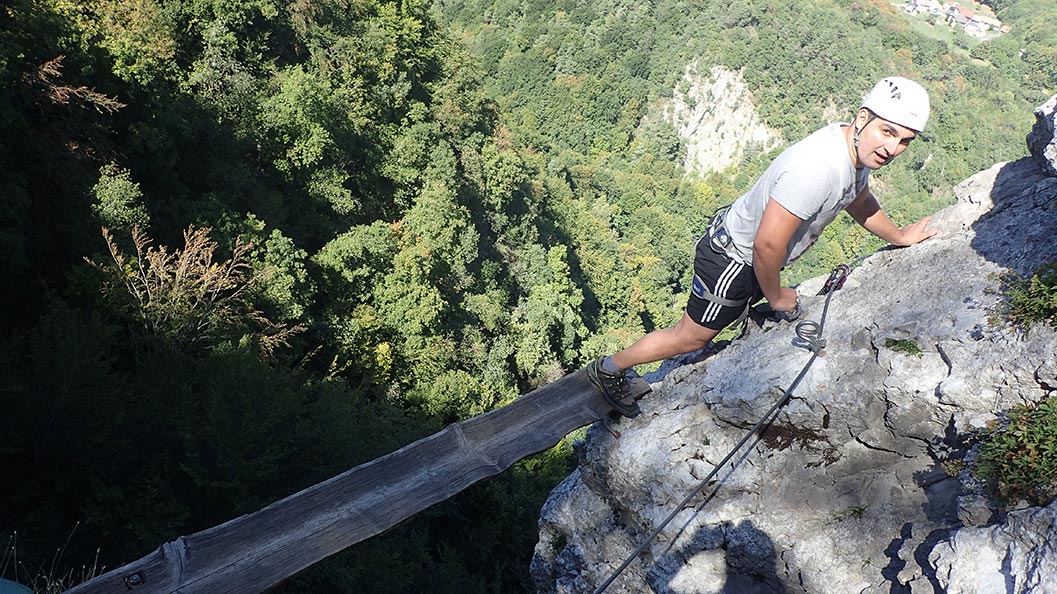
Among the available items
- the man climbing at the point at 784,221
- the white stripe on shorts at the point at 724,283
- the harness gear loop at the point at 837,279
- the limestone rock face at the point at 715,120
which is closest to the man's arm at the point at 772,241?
the man climbing at the point at 784,221

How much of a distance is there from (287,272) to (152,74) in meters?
6.11

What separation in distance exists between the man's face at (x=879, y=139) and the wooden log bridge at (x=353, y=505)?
223cm

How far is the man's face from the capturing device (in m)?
3.26

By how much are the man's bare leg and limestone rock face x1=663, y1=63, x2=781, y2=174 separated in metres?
105

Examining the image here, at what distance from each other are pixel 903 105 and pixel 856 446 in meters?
1.91

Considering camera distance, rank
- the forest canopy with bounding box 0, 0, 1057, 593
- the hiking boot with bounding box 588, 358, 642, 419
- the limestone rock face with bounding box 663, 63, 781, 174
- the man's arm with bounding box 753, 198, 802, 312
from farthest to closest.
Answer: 1. the limestone rock face with bounding box 663, 63, 781, 174
2. the forest canopy with bounding box 0, 0, 1057, 593
3. the hiking boot with bounding box 588, 358, 642, 419
4. the man's arm with bounding box 753, 198, 802, 312

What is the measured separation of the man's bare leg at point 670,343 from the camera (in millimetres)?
4348

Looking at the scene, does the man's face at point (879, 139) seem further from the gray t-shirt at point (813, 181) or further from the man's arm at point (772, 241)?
the man's arm at point (772, 241)

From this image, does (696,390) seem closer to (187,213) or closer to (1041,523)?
(1041,523)

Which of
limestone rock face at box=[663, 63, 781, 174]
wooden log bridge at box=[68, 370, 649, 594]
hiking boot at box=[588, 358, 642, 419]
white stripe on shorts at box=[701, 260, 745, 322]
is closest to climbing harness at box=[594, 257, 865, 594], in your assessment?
white stripe on shorts at box=[701, 260, 745, 322]

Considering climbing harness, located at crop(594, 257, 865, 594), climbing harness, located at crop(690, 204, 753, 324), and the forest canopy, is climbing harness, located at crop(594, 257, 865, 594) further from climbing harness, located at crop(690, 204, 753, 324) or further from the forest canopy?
the forest canopy

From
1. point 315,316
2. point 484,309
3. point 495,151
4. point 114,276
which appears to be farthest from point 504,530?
point 495,151

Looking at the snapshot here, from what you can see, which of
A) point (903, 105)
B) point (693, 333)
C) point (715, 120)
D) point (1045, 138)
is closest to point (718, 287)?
point (693, 333)

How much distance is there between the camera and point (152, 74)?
1627cm
